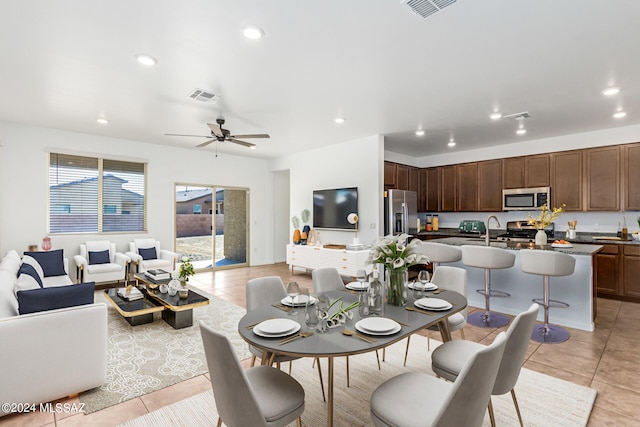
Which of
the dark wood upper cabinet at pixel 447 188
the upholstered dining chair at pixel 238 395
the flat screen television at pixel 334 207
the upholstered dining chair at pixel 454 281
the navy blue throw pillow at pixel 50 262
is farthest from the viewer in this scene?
the dark wood upper cabinet at pixel 447 188

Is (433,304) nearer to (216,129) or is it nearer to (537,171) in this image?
(216,129)

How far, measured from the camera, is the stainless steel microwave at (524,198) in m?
5.77

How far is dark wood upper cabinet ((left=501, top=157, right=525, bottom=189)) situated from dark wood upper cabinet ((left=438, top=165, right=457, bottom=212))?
1013 mm

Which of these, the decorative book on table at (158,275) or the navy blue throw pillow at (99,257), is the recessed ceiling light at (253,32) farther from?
the navy blue throw pillow at (99,257)

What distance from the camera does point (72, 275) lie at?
18.3 feet

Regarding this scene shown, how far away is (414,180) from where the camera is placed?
Answer: 286 inches

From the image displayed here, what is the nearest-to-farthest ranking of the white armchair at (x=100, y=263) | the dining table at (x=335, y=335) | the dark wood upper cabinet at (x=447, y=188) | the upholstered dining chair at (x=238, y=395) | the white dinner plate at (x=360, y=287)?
1. the upholstered dining chair at (x=238, y=395)
2. the dining table at (x=335, y=335)
3. the white dinner plate at (x=360, y=287)
4. the white armchair at (x=100, y=263)
5. the dark wood upper cabinet at (x=447, y=188)

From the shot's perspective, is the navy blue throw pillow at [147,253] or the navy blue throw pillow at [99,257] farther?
the navy blue throw pillow at [147,253]

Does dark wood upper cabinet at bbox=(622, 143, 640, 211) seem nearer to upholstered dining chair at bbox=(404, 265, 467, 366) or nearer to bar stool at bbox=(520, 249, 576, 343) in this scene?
bar stool at bbox=(520, 249, 576, 343)

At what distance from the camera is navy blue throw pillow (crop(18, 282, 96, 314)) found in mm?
2307

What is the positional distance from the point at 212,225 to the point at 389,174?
13.9ft

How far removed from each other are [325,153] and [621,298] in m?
5.58

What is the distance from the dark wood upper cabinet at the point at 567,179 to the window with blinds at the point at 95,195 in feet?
25.9

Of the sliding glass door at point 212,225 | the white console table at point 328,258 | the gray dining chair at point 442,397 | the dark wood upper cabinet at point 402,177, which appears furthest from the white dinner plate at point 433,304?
the sliding glass door at point 212,225
